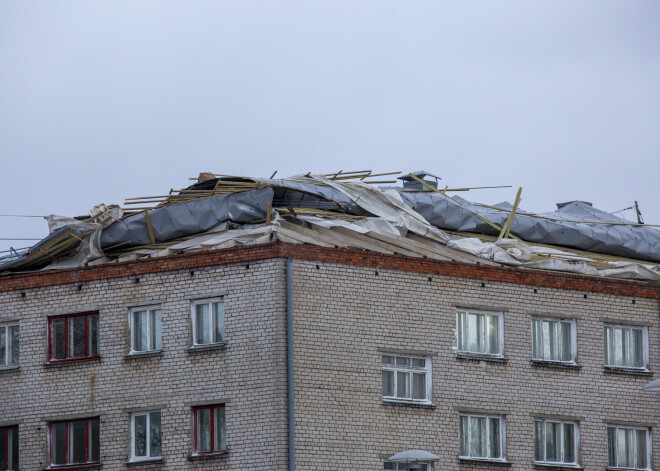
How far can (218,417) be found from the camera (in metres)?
35.3

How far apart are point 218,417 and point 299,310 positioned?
330cm

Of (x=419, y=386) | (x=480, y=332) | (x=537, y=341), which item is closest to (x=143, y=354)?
(x=419, y=386)

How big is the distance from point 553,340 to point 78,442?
1295 centimetres

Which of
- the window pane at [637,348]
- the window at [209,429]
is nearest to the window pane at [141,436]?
the window at [209,429]

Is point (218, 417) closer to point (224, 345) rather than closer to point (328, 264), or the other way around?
point (224, 345)

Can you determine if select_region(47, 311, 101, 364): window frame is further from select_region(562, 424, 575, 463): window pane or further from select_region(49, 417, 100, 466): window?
select_region(562, 424, 575, 463): window pane

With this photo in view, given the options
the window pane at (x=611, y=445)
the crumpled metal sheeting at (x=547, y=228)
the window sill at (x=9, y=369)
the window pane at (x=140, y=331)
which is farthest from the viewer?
the crumpled metal sheeting at (x=547, y=228)

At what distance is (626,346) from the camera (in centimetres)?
4000

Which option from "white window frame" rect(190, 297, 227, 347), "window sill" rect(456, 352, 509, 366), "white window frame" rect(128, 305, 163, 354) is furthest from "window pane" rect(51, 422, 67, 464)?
"window sill" rect(456, 352, 509, 366)

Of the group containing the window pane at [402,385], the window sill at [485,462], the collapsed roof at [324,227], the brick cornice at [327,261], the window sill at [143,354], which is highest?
the collapsed roof at [324,227]

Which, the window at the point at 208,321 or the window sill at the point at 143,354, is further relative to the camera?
the window sill at the point at 143,354

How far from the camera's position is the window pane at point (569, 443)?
127 ft

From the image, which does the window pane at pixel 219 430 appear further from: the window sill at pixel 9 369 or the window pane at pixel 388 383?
the window sill at pixel 9 369

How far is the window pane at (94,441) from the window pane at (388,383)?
7360 millimetres
